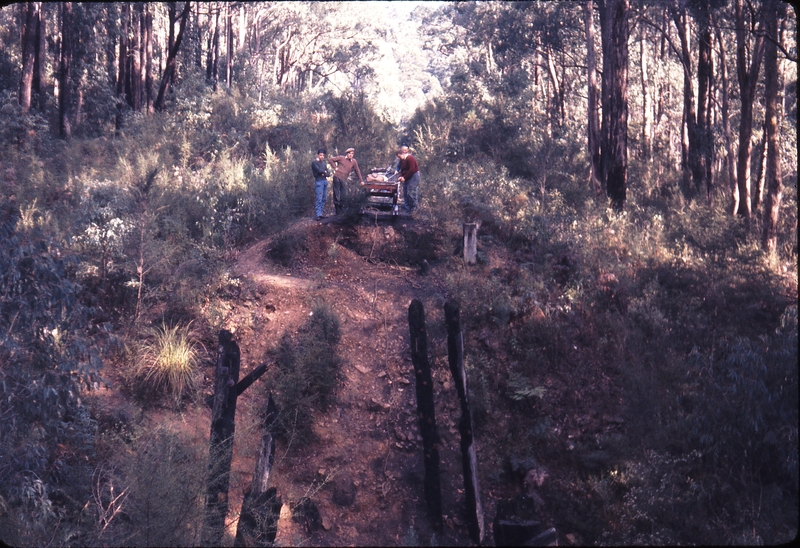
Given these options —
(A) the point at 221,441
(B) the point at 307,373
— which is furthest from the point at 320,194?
(A) the point at 221,441

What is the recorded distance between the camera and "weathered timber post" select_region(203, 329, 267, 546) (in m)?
5.32

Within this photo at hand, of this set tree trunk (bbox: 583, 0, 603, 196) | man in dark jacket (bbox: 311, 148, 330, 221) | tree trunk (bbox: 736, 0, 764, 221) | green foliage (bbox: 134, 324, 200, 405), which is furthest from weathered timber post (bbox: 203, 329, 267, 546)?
tree trunk (bbox: 583, 0, 603, 196)

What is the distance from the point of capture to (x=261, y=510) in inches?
220

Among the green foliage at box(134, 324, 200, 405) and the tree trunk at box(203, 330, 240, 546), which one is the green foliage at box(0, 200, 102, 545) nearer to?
the tree trunk at box(203, 330, 240, 546)

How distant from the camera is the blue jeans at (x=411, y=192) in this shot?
12578mm

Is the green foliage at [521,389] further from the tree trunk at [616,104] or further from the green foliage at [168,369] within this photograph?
the tree trunk at [616,104]

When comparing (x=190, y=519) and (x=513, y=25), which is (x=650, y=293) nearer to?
(x=190, y=519)

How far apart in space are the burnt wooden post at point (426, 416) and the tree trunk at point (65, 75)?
16.6 meters

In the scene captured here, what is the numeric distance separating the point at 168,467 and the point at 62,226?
7.28 meters

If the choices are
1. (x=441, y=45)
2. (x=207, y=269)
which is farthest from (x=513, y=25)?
(x=207, y=269)

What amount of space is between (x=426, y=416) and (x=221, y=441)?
234cm

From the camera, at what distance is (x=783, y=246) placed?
10.1m

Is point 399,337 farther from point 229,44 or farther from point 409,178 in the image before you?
point 229,44

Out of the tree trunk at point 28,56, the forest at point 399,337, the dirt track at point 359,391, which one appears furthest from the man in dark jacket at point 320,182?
the tree trunk at point 28,56
